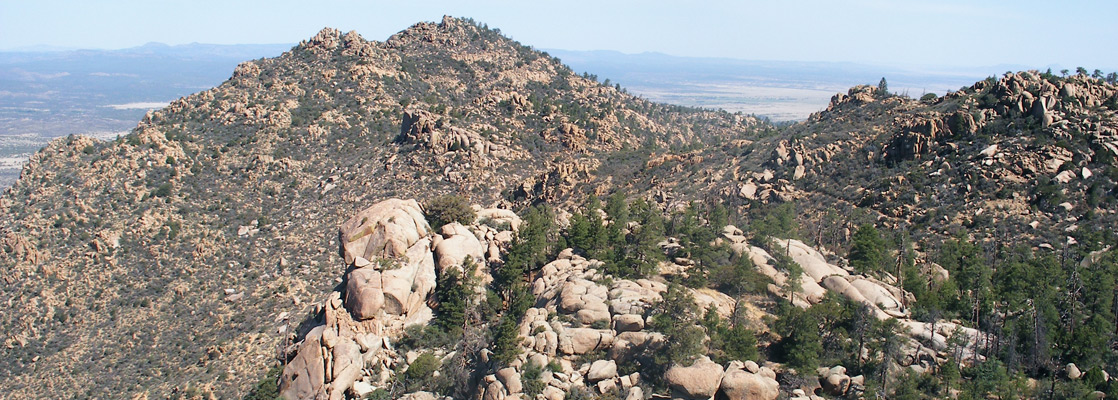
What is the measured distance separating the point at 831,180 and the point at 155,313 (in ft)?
208

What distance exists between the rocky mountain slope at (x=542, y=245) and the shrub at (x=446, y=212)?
1342 millimetres

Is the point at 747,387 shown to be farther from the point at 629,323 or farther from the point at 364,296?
the point at 364,296

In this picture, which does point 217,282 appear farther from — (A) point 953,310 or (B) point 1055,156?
(B) point 1055,156

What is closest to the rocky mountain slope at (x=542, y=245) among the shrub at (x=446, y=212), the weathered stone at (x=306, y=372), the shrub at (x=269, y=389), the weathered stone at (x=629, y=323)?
the weathered stone at (x=629, y=323)

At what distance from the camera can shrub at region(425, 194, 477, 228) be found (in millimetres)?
43000

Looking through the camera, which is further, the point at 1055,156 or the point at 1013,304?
the point at 1055,156

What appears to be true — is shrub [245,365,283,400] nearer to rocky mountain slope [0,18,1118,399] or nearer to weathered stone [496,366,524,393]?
rocky mountain slope [0,18,1118,399]

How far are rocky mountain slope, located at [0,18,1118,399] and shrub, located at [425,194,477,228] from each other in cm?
134

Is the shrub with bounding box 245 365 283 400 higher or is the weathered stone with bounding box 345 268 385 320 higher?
the weathered stone with bounding box 345 268 385 320

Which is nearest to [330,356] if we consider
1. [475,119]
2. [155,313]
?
[155,313]

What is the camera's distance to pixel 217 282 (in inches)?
2200

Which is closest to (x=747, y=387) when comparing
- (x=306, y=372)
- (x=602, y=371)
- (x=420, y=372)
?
(x=602, y=371)

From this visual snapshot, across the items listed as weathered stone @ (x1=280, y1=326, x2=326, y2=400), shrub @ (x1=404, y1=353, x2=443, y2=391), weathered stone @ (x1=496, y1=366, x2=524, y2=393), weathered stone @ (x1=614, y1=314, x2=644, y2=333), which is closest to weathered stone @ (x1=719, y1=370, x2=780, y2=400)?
weathered stone @ (x1=614, y1=314, x2=644, y2=333)

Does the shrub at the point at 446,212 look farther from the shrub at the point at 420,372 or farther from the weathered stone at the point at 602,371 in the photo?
the weathered stone at the point at 602,371
